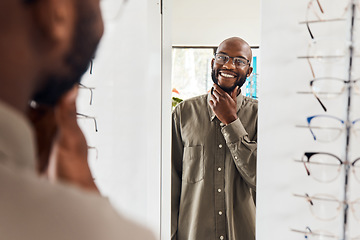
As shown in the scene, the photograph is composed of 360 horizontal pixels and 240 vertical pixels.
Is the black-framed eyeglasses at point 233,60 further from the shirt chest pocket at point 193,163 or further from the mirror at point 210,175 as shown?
the shirt chest pocket at point 193,163

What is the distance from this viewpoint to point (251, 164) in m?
0.87

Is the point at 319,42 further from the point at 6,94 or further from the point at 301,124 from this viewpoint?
the point at 6,94

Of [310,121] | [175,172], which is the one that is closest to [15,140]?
[310,121]

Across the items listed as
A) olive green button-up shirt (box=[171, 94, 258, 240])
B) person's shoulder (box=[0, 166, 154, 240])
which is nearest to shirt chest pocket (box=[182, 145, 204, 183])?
olive green button-up shirt (box=[171, 94, 258, 240])

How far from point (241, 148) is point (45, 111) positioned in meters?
0.67

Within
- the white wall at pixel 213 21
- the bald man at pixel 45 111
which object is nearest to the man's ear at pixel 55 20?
the bald man at pixel 45 111

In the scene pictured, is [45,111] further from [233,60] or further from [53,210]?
[233,60]

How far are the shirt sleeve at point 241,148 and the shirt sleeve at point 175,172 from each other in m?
0.17

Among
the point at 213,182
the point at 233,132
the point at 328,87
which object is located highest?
the point at 328,87

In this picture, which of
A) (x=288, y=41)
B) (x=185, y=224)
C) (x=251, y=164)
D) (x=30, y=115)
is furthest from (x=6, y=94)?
(x=185, y=224)

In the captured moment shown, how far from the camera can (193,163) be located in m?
0.97

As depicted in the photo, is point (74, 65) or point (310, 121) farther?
point (310, 121)

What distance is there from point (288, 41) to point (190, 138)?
0.50 m

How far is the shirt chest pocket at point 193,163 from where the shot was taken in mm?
961
